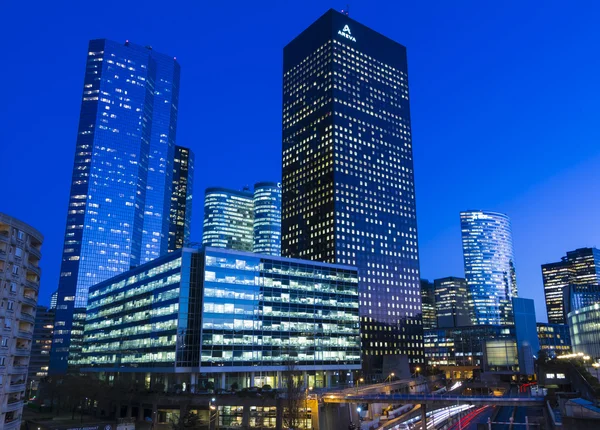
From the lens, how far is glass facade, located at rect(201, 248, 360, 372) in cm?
11919

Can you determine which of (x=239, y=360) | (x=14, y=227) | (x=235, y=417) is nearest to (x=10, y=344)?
(x=14, y=227)

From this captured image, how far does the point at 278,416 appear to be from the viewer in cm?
9281

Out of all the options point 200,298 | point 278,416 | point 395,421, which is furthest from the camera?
point 200,298

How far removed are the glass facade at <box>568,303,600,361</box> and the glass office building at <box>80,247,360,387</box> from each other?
68331 mm

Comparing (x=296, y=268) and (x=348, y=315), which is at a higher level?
(x=296, y=268)

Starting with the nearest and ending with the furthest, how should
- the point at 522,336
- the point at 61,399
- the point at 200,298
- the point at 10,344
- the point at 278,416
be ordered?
the point at 10,344
the point at 278,416
the point at 200,298
the point at 61,399
the point at 522,336

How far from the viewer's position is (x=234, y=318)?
399 feet

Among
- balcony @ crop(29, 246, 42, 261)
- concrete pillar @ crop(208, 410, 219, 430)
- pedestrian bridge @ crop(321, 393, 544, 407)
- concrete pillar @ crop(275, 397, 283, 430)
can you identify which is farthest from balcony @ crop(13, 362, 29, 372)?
pedestrian bridge @ crop(321, 393, 544, 407)

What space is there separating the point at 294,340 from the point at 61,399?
69882 mm

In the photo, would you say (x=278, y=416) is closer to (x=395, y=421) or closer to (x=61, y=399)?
(x=395, y=421)

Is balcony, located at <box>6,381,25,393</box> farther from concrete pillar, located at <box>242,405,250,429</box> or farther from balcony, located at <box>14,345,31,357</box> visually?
concrete pillar, located at <box>242,405,250,429</box>

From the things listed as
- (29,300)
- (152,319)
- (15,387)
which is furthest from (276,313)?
(15,387)

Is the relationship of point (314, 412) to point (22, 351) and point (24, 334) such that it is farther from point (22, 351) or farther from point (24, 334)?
point (24, 334)

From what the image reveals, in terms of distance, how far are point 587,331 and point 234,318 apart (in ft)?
355
